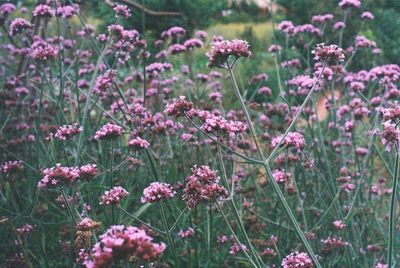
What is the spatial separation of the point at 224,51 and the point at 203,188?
468mm

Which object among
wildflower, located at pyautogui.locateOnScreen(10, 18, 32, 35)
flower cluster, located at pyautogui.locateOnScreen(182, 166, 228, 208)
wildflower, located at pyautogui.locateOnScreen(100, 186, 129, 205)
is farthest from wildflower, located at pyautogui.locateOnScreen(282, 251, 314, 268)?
wildflower, located at pyautogui.locateOnScreen(10, 18, 32, 35)

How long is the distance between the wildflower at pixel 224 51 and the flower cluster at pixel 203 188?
380 millimetres

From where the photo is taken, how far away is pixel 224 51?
1780mm

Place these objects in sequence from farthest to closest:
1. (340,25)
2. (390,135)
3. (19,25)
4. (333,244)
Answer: (340,25) → (19,25) → (333,244) → (390,135)

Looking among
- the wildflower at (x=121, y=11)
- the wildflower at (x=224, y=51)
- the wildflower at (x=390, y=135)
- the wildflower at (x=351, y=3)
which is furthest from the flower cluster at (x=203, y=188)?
the wildflower at (x=351, y=3)

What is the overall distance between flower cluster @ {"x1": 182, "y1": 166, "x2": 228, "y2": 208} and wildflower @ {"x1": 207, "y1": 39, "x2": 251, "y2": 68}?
0.38 metres

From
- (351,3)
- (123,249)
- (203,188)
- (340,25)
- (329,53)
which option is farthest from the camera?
(340,25)

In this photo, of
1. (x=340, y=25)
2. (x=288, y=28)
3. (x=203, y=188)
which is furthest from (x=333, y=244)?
(x=340, y=25)

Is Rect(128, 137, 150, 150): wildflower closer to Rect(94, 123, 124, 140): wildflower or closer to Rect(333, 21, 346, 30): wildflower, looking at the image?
Rect(94, 123, 124, 140): wildflower

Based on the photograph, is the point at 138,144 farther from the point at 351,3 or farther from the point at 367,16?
the point at 367,16

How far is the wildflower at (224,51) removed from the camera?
70.4 inches

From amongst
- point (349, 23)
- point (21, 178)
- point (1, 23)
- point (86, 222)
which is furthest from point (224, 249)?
point (349, 23)

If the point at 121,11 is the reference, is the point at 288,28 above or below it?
below

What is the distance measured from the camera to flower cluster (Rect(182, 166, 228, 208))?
174 centimetres
